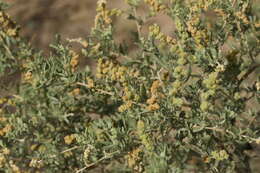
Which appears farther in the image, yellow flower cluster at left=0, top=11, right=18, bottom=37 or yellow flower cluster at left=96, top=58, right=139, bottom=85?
yellow flower cluster at left=0, top=11, right=18, bottom=37

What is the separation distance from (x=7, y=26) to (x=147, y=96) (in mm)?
1013

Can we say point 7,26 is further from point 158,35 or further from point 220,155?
point 220,155

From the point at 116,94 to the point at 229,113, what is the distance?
55cm

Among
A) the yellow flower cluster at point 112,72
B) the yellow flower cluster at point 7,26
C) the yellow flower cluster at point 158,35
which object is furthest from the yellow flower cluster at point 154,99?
the yellow flower cluster at point 7,26

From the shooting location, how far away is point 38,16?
7699 mm

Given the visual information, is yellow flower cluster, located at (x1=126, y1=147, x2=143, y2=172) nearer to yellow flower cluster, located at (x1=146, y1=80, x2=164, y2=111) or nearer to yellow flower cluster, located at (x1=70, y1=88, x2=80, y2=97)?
yellow flower cluster, located at (x1=146, y1=80, x2=164, y2=111)

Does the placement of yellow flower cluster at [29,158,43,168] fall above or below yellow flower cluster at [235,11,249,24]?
below

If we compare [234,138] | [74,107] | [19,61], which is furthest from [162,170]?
[19,61]

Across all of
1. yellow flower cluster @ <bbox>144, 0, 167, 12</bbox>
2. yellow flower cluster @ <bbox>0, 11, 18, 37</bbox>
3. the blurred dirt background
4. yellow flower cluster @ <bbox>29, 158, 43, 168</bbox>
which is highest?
the blurred dirt background

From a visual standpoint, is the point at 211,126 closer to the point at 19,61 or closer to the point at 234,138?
the point at 234,138

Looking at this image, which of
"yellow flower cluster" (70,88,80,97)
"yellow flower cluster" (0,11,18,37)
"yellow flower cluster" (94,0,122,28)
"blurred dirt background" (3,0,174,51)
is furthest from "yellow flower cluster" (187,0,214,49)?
"blurred dirt background" (3,0,174,51)

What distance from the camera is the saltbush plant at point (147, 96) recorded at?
217 centimetres

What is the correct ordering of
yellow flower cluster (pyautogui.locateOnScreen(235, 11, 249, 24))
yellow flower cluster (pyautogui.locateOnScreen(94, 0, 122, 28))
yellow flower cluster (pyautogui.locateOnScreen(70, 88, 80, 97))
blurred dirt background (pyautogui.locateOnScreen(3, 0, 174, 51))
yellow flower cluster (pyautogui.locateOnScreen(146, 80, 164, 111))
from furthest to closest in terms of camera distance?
blurred dirt background (pyautogui.locateOnScreen(3, 0, 174, 51)), yellow flower cluster (pyautogui.locateOnScreen(70, 88, 80, 97)), yellow flower cluster (pyautogui.locateOnScreen(94, 0, 122, 28)), yellow flower cluster (pyautogui.locateOnScreen(235, 11, 249, 24)), yellow flower cluster (pyautogui.locateOnScreen(146, 80, 164, 111))

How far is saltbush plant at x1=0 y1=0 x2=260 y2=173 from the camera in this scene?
2170 millimetres
